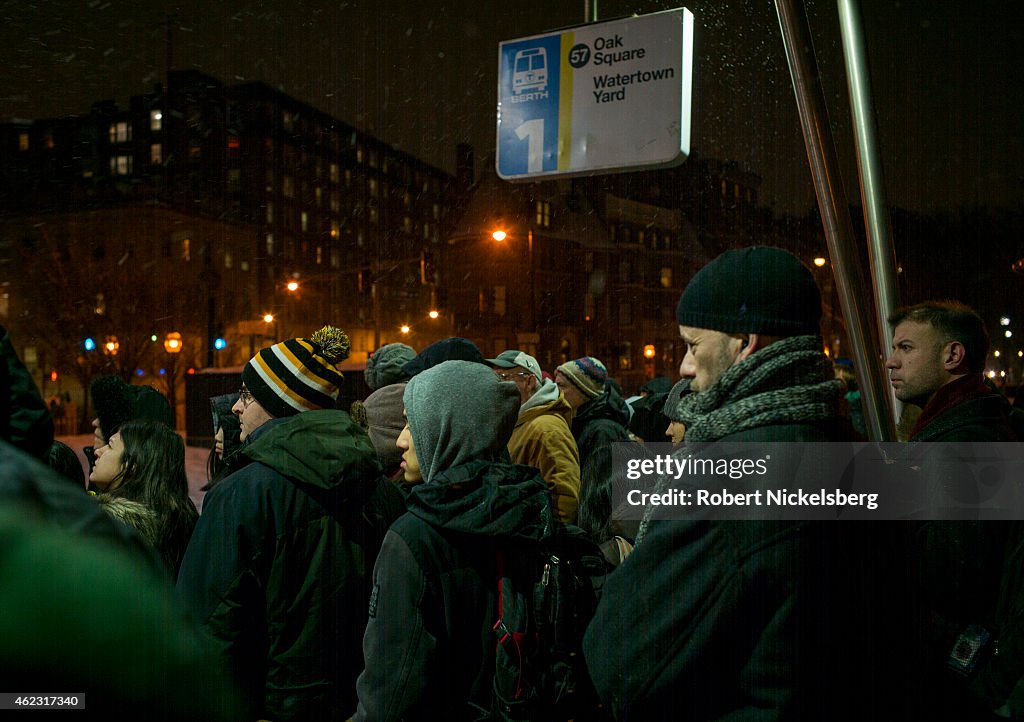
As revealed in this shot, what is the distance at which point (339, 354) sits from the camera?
3859 millimetres

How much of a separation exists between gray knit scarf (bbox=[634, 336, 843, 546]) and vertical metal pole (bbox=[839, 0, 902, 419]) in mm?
1500

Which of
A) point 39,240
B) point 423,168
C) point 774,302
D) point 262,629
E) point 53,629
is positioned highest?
point 423,168

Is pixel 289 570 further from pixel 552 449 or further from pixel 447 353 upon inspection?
pixel 552 449

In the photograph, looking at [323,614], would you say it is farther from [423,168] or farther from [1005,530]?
[423,168]

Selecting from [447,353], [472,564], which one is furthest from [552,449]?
[472,564]

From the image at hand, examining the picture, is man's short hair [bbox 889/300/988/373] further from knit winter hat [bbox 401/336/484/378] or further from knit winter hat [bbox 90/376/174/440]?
knit winter hat [bbox 90/376/174/440]

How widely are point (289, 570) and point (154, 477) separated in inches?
51.4

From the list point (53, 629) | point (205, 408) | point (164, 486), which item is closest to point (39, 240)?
point (205, 408)

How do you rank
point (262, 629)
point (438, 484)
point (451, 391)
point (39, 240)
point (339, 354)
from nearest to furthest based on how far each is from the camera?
1. point (438, 484)
2. point (451, 391)
3. point (262, 629)
4. point (339, 354)
5. point (39, 240)

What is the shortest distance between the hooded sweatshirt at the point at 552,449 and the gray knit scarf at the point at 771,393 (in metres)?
3.21

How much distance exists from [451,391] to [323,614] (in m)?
1.05

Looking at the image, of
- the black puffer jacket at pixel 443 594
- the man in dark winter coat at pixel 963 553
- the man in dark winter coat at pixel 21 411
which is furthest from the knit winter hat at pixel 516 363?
the man in dark winter coat at pixel 21 411

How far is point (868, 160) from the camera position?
10.8 feet

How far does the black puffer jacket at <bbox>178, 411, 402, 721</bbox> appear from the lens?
9.34 ft
